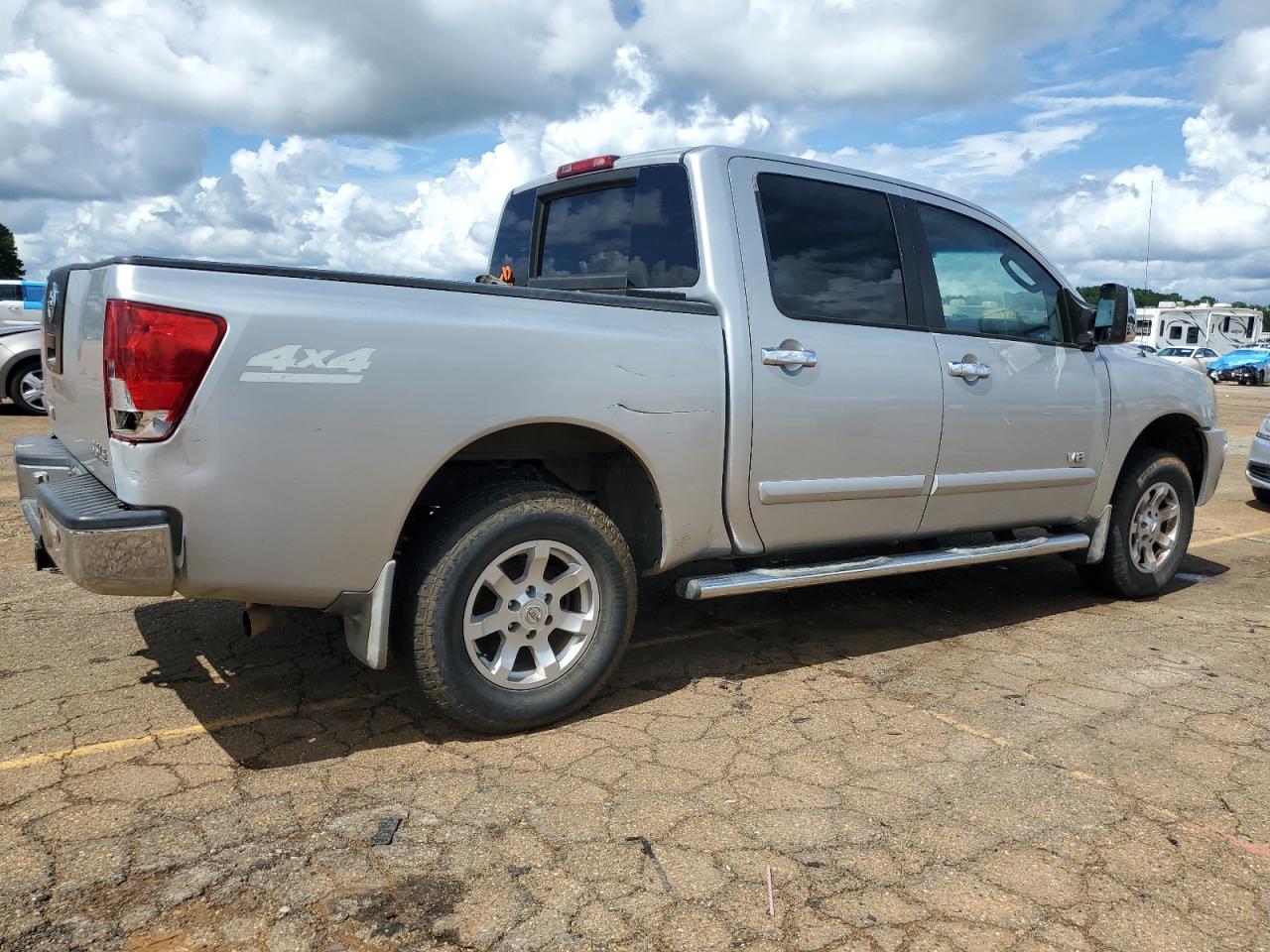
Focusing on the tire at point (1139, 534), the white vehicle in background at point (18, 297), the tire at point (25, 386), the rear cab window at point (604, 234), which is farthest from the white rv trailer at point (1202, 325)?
the rear cab window at point (604, 234)

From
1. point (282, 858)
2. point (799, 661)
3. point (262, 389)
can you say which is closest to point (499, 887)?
point (282, 858)

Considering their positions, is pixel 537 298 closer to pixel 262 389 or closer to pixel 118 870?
pixel 262 389

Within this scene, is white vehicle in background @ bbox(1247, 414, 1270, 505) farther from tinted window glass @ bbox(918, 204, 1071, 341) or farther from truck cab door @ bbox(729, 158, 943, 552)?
truck cab door @ bbox(729, 158, 943, 552)

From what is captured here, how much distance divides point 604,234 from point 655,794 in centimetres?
236

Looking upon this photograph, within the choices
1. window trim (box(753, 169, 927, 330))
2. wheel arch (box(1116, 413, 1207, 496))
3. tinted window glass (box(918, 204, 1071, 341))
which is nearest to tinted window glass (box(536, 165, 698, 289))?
window trim (box(753, 169, 927, 330))

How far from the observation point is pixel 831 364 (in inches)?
154

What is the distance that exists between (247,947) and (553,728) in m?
1.38

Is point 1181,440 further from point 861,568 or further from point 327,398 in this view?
point 327,398

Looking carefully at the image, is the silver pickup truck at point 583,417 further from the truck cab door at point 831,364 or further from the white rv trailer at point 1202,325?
the white rv trailer at point 1202,325

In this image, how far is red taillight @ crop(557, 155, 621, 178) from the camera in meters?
4.31

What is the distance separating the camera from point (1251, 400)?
1060 inches

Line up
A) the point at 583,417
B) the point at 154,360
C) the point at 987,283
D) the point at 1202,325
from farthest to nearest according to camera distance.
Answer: the point at 1202,325, the point at 987,283, the point at 583,417, the point at 154,360

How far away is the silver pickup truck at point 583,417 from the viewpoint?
9.04 ft

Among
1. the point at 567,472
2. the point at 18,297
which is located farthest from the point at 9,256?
the point at 567,472
